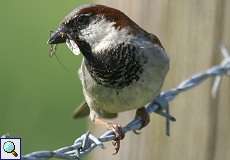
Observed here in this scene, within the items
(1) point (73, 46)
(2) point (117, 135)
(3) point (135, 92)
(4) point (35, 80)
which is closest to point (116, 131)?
(2) point (117, 135)

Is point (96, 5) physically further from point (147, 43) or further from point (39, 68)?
point (39, 68)

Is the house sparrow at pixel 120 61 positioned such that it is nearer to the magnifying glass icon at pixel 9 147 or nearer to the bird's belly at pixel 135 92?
the bird's belly at pixel 135 92

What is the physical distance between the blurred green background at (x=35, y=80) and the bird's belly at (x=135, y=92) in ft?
4.30

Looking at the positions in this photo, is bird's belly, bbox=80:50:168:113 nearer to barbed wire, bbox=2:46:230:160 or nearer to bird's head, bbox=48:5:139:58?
barbed wire, bbox=2:46:230:160

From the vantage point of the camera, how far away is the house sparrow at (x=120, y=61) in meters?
3.34

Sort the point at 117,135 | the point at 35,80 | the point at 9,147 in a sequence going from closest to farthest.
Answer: the point at 9,147 < the point at 117,135 < the point at 35,80

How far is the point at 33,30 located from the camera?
612cm

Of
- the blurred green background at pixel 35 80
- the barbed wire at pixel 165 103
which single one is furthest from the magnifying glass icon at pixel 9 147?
the blurred green background at pixel 35 80

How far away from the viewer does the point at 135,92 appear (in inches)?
133

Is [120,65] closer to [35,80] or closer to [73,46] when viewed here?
[73,46]

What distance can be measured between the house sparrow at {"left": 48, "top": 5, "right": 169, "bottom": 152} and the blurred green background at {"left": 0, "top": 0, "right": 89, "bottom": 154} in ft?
4.41

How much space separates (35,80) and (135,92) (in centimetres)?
218

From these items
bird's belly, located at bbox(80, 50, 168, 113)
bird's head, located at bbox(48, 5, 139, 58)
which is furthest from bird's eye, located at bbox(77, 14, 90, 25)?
bird's belly, located at bbox(80, 50, 168, 113)

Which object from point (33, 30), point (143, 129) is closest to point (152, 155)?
point (143, 129)
